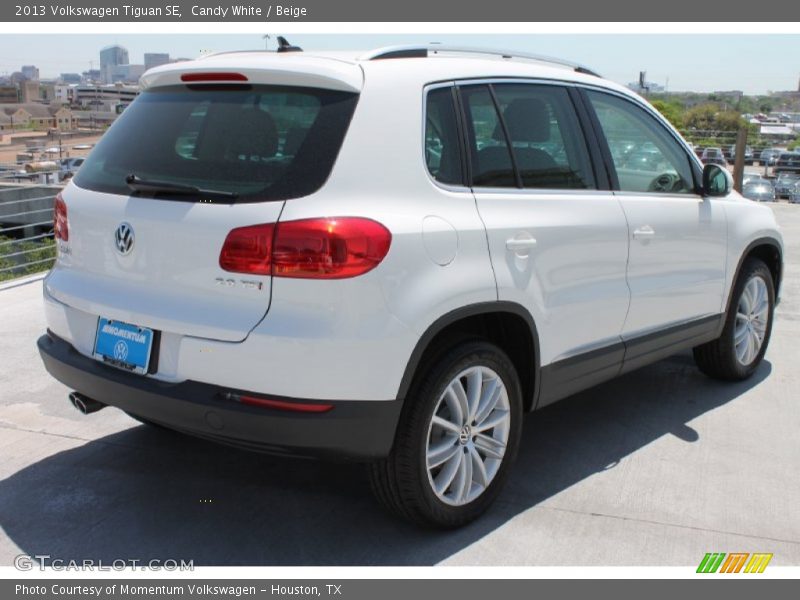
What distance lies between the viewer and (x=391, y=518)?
140 inches

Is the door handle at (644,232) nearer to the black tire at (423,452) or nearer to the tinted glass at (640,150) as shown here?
the tinted glass at (640,150)

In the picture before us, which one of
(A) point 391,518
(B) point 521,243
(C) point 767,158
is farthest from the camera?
(C) point 767,158

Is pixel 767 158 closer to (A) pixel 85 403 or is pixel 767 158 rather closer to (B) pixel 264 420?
A: (A) pixel 85 403

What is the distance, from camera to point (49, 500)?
11.9ft

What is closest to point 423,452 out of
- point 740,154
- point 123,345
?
point 123,345

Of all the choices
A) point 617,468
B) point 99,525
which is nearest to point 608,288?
point 617,468

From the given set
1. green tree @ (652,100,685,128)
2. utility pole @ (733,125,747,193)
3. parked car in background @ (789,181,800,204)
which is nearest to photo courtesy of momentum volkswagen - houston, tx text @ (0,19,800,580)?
utility pole @ (733,125,747,193)

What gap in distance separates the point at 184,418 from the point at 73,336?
2.50ft

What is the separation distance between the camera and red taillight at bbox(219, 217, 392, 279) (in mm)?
2814

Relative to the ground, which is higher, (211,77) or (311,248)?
(211,77)

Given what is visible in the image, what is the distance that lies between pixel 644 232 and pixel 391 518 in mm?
1884

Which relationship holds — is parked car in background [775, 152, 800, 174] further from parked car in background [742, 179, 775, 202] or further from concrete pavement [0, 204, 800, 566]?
concrete pavement [0, 204, 800, 566]

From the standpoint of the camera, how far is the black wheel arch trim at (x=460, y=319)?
3010mm

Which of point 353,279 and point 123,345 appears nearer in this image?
point 353,279
